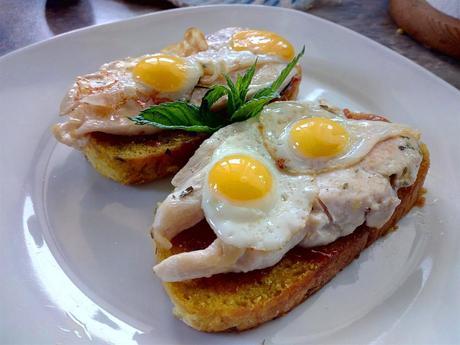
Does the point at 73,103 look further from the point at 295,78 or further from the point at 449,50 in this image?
the point at 449,50

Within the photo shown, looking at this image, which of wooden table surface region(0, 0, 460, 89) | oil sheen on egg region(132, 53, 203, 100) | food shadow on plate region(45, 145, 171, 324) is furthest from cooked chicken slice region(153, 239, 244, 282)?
wooden table surface region(0, 0, 460, 89)

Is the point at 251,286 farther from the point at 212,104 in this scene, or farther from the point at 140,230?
the point at 212,104

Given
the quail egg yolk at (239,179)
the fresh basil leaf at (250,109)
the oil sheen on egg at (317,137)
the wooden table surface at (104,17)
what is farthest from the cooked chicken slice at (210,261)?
the wooden table surface at (104,17)

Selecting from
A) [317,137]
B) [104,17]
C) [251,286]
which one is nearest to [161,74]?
[317,137]

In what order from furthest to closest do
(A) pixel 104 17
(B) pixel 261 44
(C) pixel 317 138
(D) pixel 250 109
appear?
(A) pixel 104 17 < (B) pixel 261 44 < (D) pixel 250 109 < (C) pixel 317 138

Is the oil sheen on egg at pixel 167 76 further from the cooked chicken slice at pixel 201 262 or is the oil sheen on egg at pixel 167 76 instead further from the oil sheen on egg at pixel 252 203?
the cooked chicken slice at pixel 201 262

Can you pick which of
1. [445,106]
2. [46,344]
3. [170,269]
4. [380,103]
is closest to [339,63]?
[380,103]
